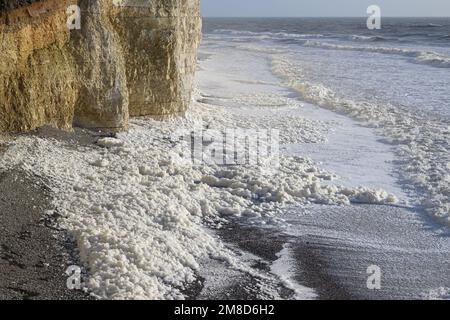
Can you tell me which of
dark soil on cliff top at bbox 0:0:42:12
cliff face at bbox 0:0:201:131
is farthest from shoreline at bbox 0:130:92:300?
dark soil on cliff top at bbox 0:0:42:12

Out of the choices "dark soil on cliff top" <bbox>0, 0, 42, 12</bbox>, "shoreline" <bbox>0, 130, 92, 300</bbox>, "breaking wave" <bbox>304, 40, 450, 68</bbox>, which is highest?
"dark soil on cliff top" <bbox>0, 0, 42, 12</bbox>

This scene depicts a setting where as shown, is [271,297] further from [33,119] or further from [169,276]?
[33,119]

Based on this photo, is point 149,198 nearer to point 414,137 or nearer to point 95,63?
point 95,63

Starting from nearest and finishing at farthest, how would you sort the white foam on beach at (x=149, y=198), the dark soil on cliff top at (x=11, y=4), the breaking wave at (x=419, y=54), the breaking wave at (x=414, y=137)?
1. the white foam on beach at (x=149, y=198)
2. the dark soil on cliff top at (x=11, y=4)
3. the breaking wave at (x=414, y=137)
4. the breaking wave at (x=419, y=54)

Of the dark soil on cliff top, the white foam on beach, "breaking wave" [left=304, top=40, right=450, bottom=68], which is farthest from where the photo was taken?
"breaking wave" [left=304, top=40, right=450, bottom=68]

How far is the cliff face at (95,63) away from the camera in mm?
6184

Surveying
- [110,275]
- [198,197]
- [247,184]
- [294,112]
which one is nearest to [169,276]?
[110,275]

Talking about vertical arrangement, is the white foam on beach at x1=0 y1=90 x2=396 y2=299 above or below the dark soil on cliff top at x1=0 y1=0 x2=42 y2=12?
below

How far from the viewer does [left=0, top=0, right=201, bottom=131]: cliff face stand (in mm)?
6184

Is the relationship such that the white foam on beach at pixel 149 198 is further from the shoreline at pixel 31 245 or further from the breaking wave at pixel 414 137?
the breaking wave at pixel 414 137

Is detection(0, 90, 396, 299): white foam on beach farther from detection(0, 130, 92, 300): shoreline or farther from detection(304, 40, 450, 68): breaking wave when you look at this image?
detection(304, 40, 450, 68): breaking wave

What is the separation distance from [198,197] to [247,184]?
0.79 metres

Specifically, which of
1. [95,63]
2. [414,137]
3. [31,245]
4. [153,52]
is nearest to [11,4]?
[95,63]

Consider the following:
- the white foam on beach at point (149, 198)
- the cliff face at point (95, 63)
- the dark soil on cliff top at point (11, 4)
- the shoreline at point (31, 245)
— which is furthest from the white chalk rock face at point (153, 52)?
the shoreline at point (31, 245)
